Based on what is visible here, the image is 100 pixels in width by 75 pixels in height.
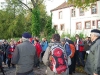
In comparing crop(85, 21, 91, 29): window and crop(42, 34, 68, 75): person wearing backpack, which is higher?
crop(85, 21, 91, 29): window

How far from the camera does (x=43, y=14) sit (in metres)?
71.0

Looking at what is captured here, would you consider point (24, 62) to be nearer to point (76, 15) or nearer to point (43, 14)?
point (76, 15)

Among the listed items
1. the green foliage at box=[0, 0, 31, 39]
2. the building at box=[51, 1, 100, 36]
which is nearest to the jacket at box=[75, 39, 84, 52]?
the building at box=[51, 1, 100, 36]

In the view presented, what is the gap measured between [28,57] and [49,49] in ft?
2.47

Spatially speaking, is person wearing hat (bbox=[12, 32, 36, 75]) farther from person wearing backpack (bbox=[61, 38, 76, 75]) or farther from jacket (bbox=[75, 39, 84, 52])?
jacket (bbox=[75, 39, 84, 52])

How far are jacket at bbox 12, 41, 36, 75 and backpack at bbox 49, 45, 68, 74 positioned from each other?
725mm

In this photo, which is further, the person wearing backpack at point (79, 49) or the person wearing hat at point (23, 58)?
the person wearing backpack at point (79, 49)

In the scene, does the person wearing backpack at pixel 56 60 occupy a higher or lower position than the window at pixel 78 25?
lower

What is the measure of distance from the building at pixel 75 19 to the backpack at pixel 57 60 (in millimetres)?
35375

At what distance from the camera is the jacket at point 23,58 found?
7.11 m

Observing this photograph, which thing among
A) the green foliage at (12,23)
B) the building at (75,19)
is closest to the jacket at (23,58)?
the building at (75,19)

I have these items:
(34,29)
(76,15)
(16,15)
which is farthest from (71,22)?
(16,15)

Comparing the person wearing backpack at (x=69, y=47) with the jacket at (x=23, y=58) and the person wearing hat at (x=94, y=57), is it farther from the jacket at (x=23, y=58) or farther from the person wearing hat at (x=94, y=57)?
the person wearing hat at (x=94, y=57)

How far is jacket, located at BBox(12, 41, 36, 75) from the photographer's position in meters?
7.11
